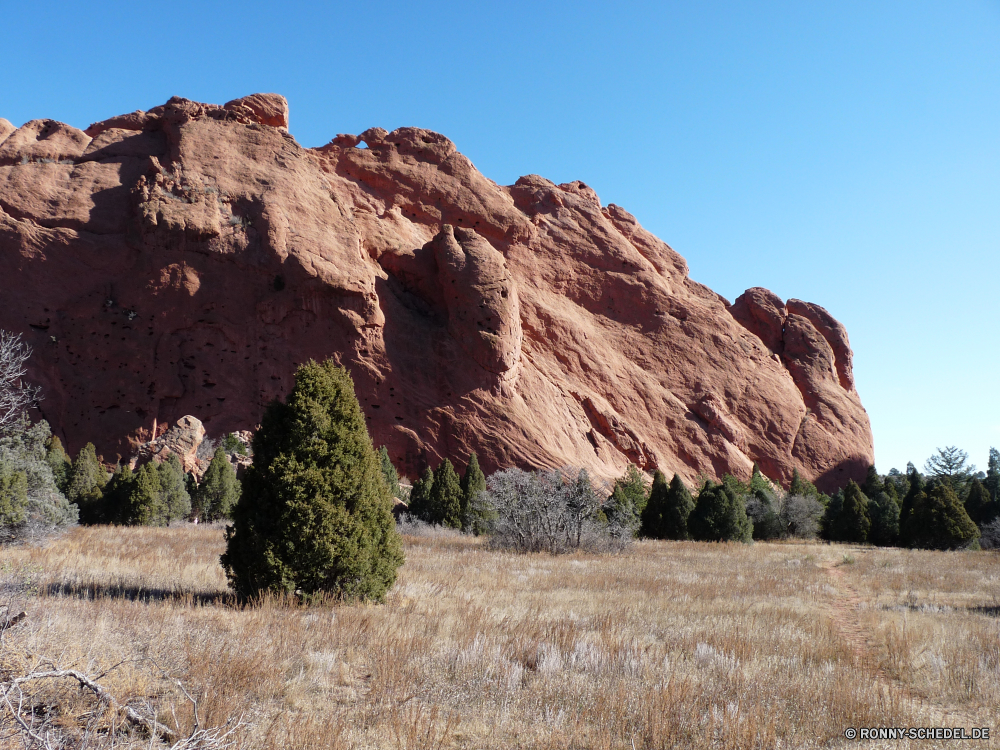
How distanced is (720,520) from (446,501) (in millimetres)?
12059

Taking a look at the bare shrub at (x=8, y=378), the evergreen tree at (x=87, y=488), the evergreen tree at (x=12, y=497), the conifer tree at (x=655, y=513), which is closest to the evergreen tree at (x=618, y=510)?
the conifer tree at (x=655, y=513)

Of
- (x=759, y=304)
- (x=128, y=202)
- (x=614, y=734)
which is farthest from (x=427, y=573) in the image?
(x=759, y=304)

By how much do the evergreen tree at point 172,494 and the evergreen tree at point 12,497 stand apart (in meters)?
9.46

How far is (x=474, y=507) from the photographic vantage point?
24453 millimetres

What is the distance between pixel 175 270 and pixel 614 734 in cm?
4272

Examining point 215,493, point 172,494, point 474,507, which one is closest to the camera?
point 172,494

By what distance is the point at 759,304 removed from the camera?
62.1 metres

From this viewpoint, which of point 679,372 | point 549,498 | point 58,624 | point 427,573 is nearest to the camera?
point 58,624

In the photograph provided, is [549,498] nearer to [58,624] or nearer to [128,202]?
[58,624]

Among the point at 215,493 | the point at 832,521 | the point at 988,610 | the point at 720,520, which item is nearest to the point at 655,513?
the point at 720,520

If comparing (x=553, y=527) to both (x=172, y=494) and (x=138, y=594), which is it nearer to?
(x=138, y=594)

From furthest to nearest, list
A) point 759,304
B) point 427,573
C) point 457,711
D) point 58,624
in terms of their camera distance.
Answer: point 759,304 → point 427,573 → point 58,624 → point 457,711

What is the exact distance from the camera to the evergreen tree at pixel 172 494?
23.1 metres

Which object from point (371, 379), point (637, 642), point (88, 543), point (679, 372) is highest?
point (679, 372)
